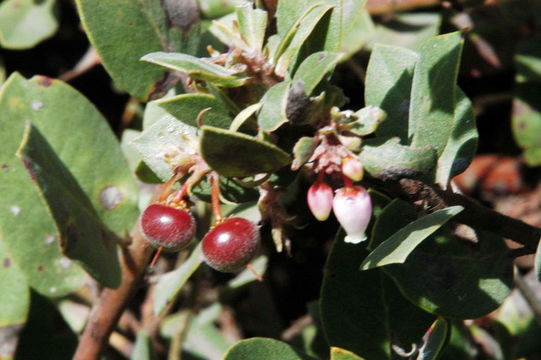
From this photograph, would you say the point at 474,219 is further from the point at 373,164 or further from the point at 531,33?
the point at 531,33

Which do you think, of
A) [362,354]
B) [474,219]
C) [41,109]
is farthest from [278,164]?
[41,109]

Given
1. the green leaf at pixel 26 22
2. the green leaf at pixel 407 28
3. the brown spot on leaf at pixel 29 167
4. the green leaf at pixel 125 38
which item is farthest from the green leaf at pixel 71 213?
the green leaf at pixel 407 28

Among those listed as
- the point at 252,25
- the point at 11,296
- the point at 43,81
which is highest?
the point at 252,25

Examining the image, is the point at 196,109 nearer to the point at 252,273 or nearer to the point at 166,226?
the point at 166,226

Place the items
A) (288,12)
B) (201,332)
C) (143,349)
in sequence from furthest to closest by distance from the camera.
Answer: (201,332), (143,349), (288,12)

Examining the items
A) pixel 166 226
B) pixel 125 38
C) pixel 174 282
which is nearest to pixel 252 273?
pixel 174 282

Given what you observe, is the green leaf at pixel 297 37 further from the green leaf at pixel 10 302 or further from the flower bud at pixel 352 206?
the green leaf at pixel 10 302

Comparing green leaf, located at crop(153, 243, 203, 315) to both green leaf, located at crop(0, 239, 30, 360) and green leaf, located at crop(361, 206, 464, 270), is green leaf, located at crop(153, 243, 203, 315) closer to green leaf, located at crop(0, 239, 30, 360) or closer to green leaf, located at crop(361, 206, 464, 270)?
green leaf, located at crop(0, 239, 30, 360)
